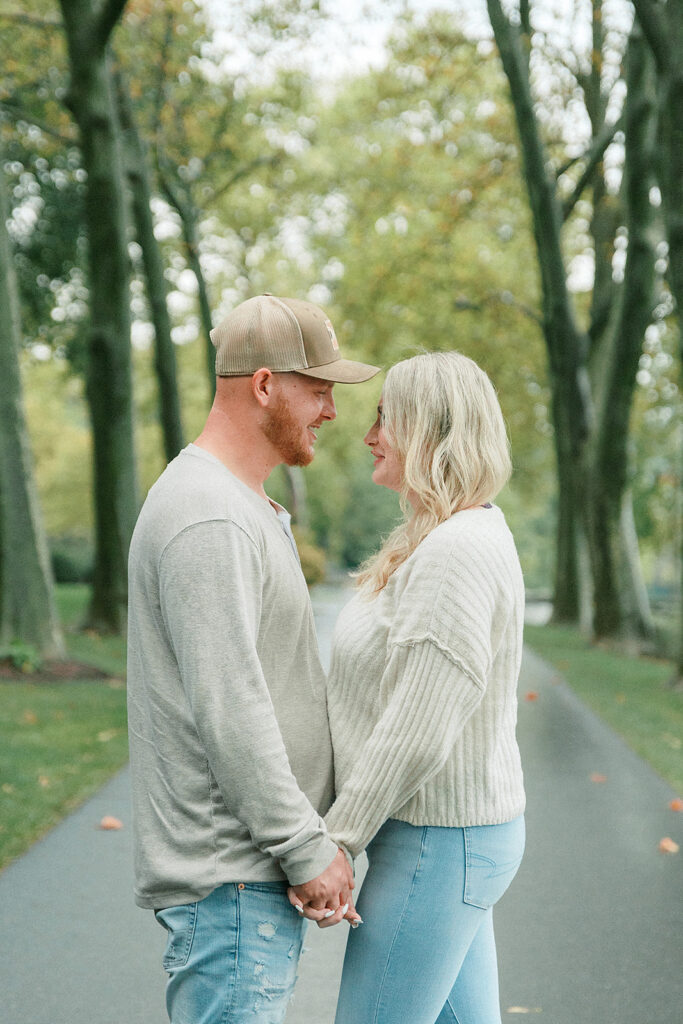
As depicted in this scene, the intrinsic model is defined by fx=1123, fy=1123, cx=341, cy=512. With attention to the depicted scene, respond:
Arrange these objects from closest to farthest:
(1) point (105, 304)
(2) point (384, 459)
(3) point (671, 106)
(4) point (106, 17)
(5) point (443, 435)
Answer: (5) point (443, 435) < (2) point (384, 459) < (3) point (671, 106) < (4) point (106, 17) < (1) point (105, 304)

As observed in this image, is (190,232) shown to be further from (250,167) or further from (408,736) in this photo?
(408,736)

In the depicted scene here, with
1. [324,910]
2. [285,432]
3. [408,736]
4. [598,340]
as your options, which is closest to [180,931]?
[324,910]

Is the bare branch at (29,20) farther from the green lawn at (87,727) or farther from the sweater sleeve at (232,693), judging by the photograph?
the sweater sleeve at (232,693)

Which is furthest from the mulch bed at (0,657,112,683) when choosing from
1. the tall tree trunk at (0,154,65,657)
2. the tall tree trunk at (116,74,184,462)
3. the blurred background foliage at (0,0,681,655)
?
the tall tree trunk at (116,74,184,462)

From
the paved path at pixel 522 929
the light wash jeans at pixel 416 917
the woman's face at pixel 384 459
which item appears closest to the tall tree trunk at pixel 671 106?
the paved path at pixel 522 929

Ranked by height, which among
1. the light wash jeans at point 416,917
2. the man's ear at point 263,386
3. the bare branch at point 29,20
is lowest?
the light wash jeans at point 416,917

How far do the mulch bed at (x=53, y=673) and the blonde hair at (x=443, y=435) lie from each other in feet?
32.6

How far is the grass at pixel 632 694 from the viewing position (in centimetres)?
872

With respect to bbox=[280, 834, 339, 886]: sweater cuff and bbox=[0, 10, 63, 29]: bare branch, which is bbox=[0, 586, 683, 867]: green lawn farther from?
bbox=[0, 10, 63, 29]: bare branch

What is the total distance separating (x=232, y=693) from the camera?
6.80ft

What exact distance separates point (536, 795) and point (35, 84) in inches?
612

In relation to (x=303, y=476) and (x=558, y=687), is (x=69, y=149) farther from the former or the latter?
(x=303, y=476)

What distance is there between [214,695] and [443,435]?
2.49 ft

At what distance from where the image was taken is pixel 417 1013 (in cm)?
227
